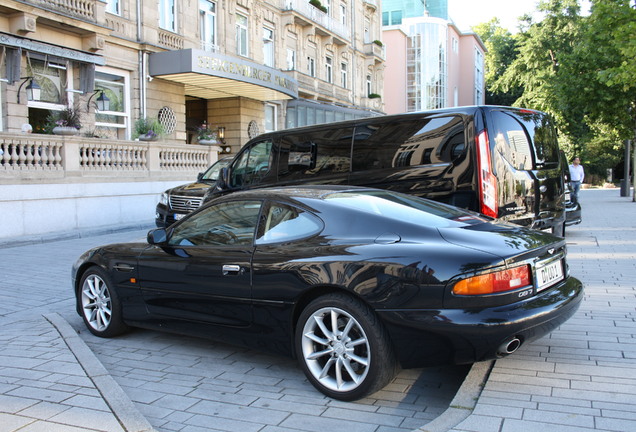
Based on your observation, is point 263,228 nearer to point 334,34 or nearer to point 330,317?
point 330,317

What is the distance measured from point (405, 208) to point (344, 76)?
3492 cm

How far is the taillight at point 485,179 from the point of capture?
643 centimetres

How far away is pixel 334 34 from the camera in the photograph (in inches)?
1371

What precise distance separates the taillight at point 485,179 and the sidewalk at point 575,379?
4.49 ft

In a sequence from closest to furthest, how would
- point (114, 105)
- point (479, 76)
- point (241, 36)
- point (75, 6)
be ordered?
1. point (75, 6)
2. point (114, 105)
3. point (241, 36)
4. point (479, 76)

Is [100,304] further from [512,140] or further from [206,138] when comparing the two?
[206,138]

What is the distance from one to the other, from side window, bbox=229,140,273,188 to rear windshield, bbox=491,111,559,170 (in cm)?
357

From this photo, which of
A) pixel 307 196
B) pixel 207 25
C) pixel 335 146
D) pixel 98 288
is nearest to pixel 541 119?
pixel 335 146

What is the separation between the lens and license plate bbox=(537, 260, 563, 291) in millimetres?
3965

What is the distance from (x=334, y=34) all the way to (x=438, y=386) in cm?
3273

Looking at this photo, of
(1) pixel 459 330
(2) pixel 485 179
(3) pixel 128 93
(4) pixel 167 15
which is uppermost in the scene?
(4) pixel 167 15

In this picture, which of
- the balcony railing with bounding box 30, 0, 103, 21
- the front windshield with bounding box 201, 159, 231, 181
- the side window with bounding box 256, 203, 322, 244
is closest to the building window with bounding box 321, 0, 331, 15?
the balcony railing with bounding box 30, 0, 103, 21

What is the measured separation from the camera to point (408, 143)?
7.13 metres

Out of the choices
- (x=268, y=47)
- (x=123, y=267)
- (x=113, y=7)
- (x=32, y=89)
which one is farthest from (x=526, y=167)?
(x=268, y=47)
